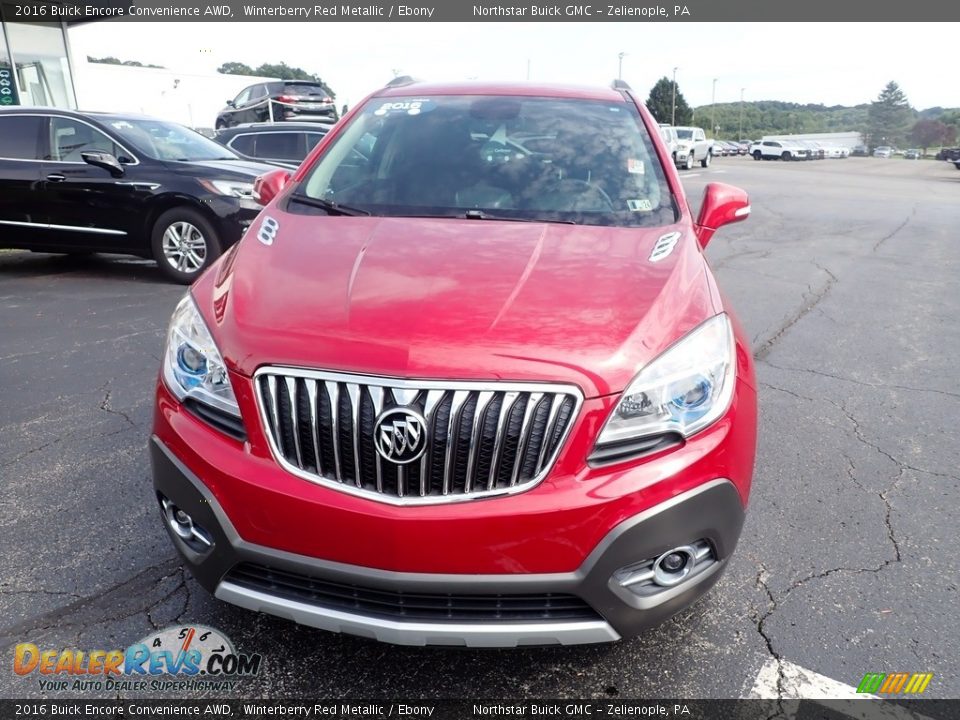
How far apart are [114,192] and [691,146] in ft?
100.0

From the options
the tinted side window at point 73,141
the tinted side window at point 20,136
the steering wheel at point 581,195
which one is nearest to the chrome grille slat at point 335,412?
the steering wheel at point 581,195

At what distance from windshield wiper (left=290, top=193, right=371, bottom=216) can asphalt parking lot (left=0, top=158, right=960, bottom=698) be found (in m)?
1.47

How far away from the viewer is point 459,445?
73.9 inches

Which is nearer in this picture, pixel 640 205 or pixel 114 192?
pixel 640 205

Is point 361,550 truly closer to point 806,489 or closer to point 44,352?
point 806,489

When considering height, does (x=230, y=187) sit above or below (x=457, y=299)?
below

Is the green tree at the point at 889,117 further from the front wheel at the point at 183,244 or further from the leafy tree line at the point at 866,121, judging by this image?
the front wheel at the point at 183,244

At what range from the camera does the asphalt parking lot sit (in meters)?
2.31

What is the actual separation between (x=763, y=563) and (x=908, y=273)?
7.37 meters

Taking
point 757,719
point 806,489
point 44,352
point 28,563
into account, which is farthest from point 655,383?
point 44,352

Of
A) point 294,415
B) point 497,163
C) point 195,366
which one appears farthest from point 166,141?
point 294,415

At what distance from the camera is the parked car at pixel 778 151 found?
6175 cm

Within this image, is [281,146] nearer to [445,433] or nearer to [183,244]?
[183,244]

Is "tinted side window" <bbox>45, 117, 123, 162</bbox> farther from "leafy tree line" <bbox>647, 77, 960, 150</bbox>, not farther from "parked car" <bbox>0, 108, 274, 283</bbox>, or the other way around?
"leafy tree line" <bbox>647, 77, 960, 150</bbox>
